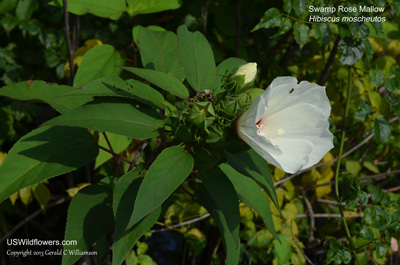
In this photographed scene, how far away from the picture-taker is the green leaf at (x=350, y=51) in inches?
60.8

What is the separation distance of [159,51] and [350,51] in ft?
2.49

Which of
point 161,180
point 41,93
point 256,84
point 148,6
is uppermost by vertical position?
point 148,6

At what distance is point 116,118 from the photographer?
39.4 inches

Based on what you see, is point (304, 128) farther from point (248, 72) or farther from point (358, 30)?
point (358, 30)

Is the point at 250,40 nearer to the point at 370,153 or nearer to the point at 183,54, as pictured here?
the point at 370,153

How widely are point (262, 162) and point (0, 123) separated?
53.2 inches

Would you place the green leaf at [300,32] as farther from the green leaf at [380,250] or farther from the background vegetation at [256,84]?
the green leaf at [380,250]

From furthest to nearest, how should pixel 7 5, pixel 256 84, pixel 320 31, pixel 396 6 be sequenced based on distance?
pixel 256 84 < pixel 7 5 < pixel 320 31 < pixel 396 6

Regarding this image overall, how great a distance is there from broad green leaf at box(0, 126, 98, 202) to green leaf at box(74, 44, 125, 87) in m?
0.33

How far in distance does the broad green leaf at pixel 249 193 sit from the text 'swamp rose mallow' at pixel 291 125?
0.51 feet

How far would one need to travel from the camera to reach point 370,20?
1.48 meters

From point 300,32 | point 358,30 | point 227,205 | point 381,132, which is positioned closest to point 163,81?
point 227,205

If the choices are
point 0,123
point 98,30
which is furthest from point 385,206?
point 0,123

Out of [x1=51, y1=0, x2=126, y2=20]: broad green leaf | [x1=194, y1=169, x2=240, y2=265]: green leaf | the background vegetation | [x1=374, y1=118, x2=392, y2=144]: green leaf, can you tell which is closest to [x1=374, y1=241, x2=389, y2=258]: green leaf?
the background vegetation
